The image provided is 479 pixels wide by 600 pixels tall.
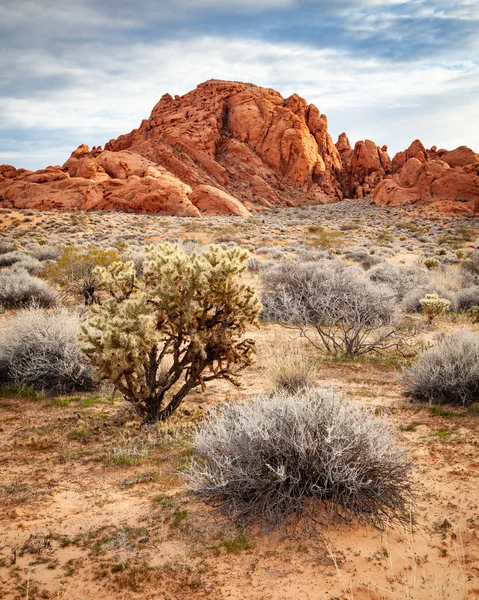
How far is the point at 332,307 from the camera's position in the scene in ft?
29.3

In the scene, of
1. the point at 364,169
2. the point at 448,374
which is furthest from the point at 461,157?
the point at 448,374

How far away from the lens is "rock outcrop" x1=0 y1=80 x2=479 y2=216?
144 ft

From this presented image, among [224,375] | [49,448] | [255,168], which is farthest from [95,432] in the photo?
[255,168]

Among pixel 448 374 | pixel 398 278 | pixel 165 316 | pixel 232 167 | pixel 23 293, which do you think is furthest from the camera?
pixel 232 167

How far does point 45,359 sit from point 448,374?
19.7ft

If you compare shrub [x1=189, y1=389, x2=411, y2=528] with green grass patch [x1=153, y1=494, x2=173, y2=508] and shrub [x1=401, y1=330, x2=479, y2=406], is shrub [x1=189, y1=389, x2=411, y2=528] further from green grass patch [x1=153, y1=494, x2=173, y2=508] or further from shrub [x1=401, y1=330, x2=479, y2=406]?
shrub [x1=401, y1=330, x2=479, y2=406]

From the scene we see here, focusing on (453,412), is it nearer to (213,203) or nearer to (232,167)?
(213,203)

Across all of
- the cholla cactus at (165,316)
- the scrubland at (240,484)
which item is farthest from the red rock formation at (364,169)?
the cholla cactus at (165,316)

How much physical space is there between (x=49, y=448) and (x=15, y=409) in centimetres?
150

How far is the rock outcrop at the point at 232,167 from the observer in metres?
43.8

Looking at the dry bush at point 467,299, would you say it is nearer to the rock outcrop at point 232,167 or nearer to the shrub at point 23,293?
the shrub at point 23,293

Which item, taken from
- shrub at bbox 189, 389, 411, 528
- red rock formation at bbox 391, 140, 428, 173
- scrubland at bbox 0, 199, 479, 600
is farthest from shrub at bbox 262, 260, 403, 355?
red rock formation at bbox 391, 140, 428, 173

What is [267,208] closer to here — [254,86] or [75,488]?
[254,86]

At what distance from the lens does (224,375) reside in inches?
217
